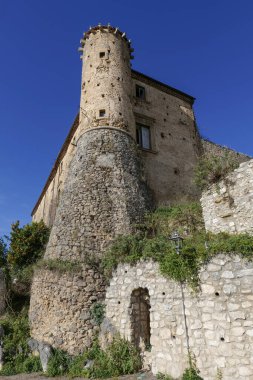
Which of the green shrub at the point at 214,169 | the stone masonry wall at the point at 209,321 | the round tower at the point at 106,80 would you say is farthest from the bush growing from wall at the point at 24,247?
the green shrub at the point at 214,169

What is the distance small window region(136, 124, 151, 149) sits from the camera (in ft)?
49.4

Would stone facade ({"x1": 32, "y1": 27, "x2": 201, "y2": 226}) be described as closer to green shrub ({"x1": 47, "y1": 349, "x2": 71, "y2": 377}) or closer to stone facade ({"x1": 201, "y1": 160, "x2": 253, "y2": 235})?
stone facade ({"x1": 201, "y1": 160, "x2": 253, "y2": 235})

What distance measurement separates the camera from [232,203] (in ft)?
28.0

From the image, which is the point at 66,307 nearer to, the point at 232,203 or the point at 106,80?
the point at 232,203

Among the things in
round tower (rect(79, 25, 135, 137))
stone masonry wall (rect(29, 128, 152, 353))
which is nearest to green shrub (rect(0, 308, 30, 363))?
stone masonry wall (rect(29, 128, 152, 353))

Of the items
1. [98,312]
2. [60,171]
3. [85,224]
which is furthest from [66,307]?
[60,171]

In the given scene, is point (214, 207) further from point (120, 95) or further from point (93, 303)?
point (120, 95)

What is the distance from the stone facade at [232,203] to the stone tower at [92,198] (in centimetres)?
301

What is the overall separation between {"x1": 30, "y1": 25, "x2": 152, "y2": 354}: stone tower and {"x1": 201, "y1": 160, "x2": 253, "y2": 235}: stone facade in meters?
3.01

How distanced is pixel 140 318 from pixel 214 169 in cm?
503

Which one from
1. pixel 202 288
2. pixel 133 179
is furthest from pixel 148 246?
pixel 133 179

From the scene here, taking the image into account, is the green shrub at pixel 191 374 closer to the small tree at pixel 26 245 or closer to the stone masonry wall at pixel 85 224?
the stone masonry wall at pixel 85 224

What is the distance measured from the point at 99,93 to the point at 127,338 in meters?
10.7

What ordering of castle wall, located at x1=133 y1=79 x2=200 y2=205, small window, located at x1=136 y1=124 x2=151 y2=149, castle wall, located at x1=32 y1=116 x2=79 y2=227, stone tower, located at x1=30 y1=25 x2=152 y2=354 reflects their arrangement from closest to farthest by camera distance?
1. stone tower, located at x1=30 y1=25 x2=152 y2=354
2. castle wall, located at x1=133 y1=79 x2=200 y2=205
3. small window, located at x1=136 y1=124 x2=151 y2=149
4. castle wall, located at x1=32 y1=116 x2=79 y2=227
